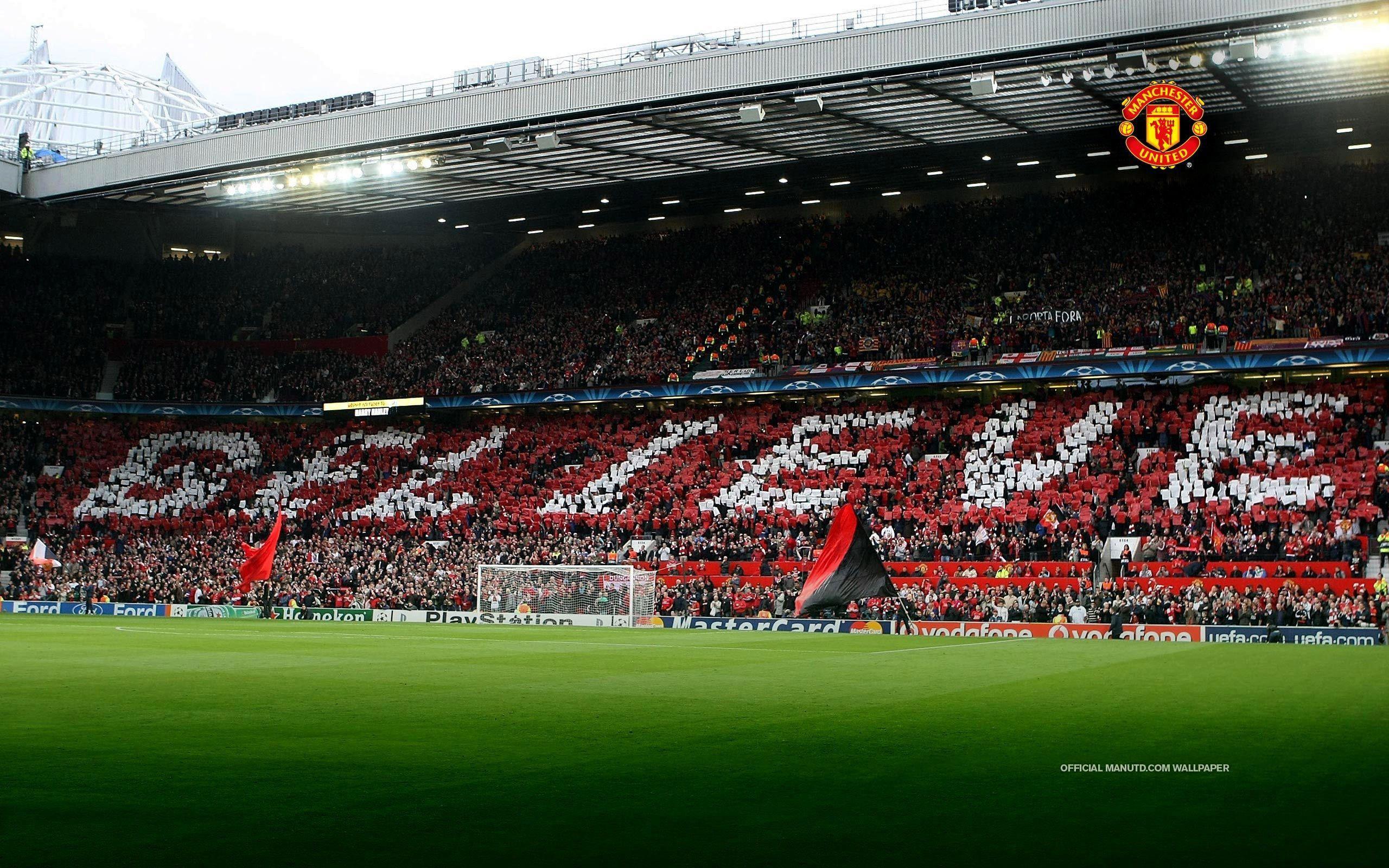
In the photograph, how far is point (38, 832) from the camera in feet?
24.3

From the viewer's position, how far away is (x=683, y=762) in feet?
34.3

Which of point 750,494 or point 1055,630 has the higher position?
point 750,494

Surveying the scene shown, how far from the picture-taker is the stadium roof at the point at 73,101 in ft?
277

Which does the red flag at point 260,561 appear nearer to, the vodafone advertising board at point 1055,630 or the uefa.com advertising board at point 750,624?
the uefa.com advertising board at point 750,624

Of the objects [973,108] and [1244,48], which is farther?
[973,108]

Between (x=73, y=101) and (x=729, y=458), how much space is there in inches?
2370

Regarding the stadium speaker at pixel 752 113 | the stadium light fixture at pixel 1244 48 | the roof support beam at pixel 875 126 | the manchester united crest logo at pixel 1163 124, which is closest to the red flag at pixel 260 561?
the stadium speaker at pixel 752 113

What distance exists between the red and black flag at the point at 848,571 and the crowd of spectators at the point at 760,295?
16.8m

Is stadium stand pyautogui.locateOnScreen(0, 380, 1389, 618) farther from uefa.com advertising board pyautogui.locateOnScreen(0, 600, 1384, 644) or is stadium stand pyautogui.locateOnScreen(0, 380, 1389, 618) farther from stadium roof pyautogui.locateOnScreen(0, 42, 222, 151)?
stadium roof pyautogui.locateOnScreen(0, 42, 222, 151)

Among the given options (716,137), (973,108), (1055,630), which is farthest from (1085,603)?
(716,137)

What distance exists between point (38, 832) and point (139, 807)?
90cm

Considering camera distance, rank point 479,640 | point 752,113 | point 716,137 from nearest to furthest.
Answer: point 479,640 < point 752,113 < point 716,137

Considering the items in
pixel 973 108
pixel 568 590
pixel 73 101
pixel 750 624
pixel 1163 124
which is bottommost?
pixel 750 624

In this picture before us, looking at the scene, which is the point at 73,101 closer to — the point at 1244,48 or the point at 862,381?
the point at 862,381
